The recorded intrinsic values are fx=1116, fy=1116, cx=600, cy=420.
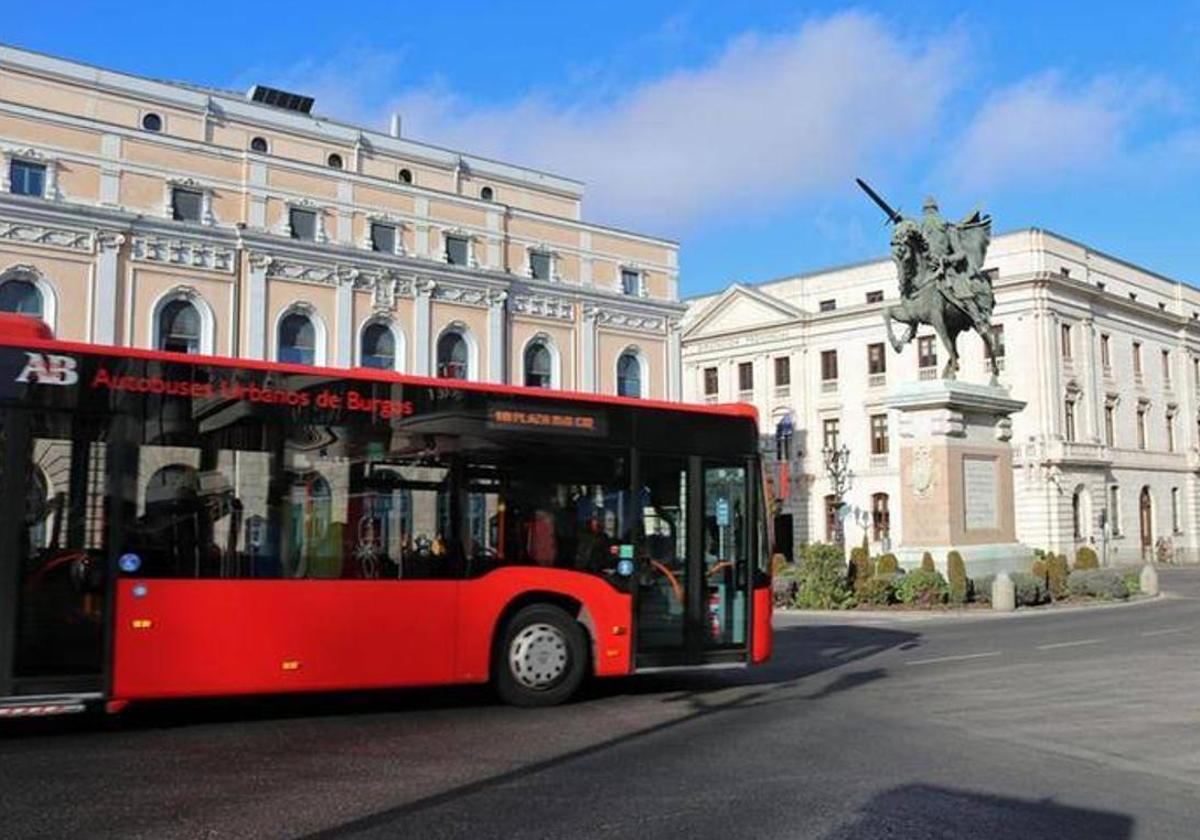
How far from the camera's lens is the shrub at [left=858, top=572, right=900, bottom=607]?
23.5 metres

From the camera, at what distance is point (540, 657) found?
1039cm

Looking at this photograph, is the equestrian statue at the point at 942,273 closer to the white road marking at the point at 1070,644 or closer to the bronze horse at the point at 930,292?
the bronze horse at the point at 930,292

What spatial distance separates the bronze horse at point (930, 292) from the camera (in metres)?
26.6

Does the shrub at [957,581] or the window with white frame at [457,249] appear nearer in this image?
the shrub at [957,581]

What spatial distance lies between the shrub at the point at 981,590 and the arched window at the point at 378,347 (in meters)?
30.9

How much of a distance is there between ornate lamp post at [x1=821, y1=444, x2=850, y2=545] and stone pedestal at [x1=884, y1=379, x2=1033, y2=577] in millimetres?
36414

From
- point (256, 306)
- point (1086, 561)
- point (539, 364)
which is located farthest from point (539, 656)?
point (539, 364)

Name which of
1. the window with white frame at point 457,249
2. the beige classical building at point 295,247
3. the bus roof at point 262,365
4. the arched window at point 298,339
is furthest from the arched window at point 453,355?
the bus roof at point 262,365

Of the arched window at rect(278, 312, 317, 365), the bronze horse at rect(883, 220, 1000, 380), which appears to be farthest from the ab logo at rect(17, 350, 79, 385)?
the arched window at rect(278, 312, 317, 365)

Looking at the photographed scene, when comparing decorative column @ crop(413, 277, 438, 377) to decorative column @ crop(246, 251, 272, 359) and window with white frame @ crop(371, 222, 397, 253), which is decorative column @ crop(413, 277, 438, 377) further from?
decorative column @ crop(246, 251, 272, 359)

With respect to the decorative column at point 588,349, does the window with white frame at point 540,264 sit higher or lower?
higher

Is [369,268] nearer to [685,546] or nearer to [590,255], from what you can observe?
[590,255]

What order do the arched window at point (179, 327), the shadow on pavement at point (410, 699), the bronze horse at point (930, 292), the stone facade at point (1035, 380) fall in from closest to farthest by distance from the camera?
the shadow on pavement at point (410, 699) < the bronze horse at point (930, 292) < the arched window at point (179, 327) < the stone facade at point (1035, 380)

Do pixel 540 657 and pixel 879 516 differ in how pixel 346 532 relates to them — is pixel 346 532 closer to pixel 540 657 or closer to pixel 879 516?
pixel 540 657
